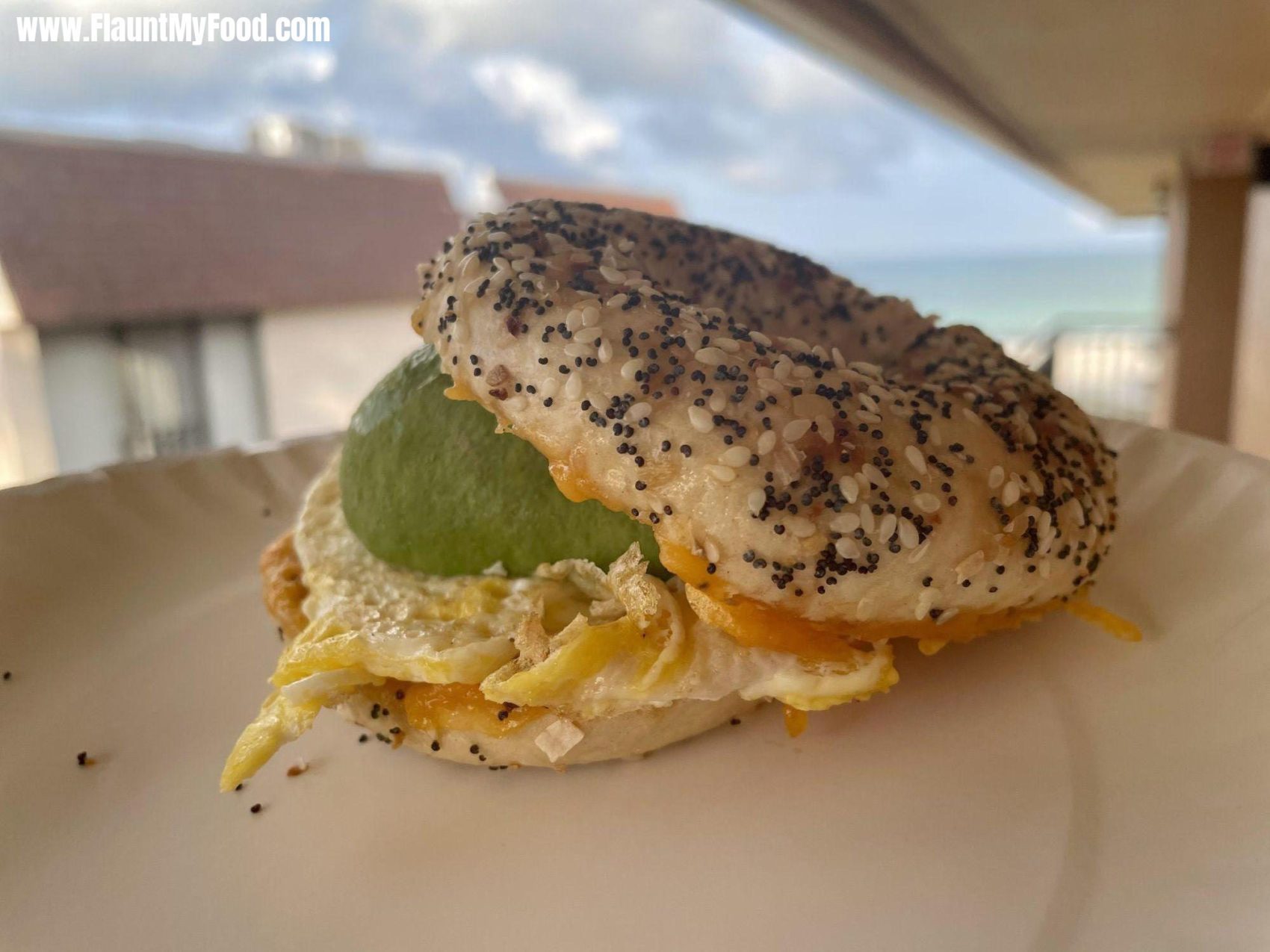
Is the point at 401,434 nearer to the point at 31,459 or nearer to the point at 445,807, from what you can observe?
the point at 445,807

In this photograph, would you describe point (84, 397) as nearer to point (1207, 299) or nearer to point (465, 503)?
point (465, 503)

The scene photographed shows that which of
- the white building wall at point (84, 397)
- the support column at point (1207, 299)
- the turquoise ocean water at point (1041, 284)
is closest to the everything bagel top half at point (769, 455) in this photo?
the white building wall at point (84, 397)

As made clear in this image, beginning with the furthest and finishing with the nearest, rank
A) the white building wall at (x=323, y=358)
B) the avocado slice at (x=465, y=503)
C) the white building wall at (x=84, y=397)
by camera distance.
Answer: the white building wall at (x=323, y=358) → the white building wall at (x=84, y=397) → the avocado slice at (x=465, y=503)

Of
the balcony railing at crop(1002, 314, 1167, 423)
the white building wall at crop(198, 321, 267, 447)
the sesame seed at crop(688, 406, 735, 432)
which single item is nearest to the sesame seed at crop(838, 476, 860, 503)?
the sesame seed at crop(688, 406, 735, 432)

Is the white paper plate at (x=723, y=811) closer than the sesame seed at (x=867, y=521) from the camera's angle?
Yes

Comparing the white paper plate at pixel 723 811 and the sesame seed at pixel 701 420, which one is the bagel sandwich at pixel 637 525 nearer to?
the sesame seed at pixel 701 420

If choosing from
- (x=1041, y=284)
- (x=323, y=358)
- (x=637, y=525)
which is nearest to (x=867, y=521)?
(x=637, y=525)

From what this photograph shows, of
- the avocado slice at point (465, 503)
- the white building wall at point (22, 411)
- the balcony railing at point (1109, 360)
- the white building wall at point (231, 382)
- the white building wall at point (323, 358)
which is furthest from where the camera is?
the balcony railing at point (1109, 360)

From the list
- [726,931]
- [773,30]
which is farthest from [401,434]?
[773,30]
